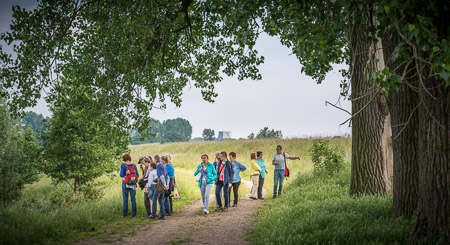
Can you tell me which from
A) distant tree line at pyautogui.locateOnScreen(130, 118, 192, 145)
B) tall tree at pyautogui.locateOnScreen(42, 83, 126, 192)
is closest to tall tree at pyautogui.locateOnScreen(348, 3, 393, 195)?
tall tree at pyautogui.locateOnScreen(42, 83, 126, 192)

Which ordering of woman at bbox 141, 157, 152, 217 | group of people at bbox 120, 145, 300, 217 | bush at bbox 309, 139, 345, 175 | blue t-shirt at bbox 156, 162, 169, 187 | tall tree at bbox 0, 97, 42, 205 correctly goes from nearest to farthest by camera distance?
blue t-shirt at bbox 156, 162, 169, 187
group of people at bbox 120, 145, 300, 217
woman at bbox 141, 157, 152, 217
bush at bbox 309, 139, 345, 175
tall tree at bbox 0, 97, 42, 205

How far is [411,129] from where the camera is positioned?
6.68 m

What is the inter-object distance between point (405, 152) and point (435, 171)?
1578 mm

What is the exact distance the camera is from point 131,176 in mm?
10383

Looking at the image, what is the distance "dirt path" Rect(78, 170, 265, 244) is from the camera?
736 cm

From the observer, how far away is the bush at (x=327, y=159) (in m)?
13.8

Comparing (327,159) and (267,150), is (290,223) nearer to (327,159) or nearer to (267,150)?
(327,159)

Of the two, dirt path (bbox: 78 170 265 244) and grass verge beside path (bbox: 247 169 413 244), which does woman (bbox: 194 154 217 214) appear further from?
grass verge beside path (bbox: 247 169 413 244)

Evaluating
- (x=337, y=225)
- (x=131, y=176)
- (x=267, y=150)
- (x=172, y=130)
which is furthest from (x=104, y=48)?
(x=172, y=130)

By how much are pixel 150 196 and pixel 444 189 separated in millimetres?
8143

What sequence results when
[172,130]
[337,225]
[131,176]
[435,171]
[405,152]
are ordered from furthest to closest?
[172,130] < [131,176] < [405,152] < [337,225] < [435,171]

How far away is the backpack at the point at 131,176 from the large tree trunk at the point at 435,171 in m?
7.92

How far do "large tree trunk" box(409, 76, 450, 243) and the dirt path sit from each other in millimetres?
3444

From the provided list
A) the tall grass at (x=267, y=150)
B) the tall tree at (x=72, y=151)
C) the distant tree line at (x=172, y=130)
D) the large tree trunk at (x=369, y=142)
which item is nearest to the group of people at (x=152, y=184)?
the large tree trunk at (x=369, y=142)
